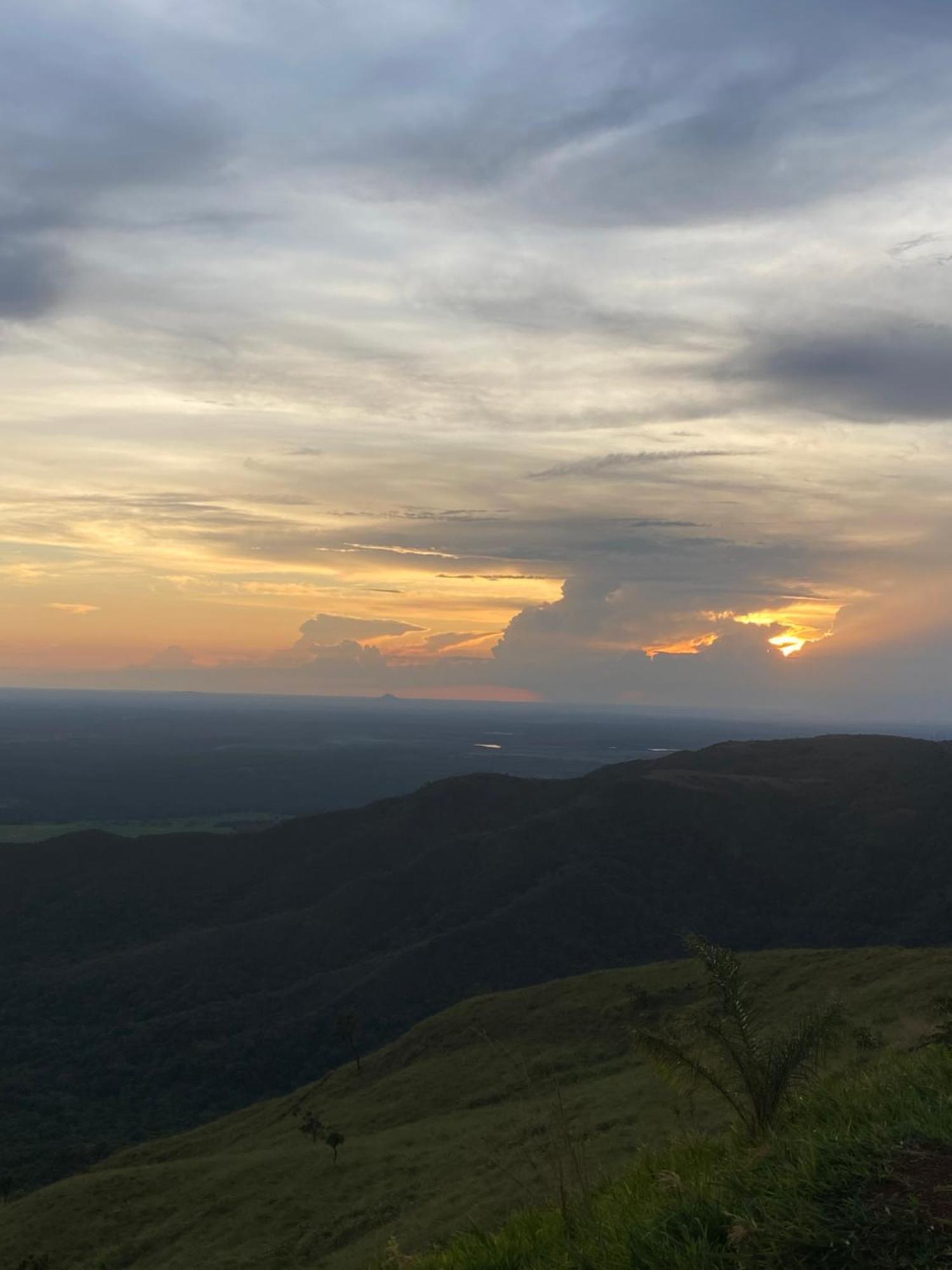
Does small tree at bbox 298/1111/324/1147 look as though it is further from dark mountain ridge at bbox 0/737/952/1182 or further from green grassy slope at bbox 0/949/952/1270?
dark mountain ridge at bbox 0/737/952/1182

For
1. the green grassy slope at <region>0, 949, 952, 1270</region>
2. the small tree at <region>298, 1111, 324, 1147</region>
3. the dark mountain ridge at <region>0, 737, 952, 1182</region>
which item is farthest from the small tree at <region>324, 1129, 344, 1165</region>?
the dark mountain ridge at <region>0, 737, 952, 1182</region>

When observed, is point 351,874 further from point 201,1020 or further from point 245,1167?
point 245,1167

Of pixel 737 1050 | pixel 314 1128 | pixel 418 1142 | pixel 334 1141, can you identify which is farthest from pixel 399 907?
pixel 737 1050

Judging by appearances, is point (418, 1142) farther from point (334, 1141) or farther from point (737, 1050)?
point (737, 1050)

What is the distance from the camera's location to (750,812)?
453 ft

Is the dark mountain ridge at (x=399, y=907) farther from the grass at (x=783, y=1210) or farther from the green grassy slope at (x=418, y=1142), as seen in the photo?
the grass at (x=783, y=1210)

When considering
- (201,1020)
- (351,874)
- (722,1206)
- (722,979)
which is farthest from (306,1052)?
(722,1206)

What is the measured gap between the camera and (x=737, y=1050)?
1334 cm

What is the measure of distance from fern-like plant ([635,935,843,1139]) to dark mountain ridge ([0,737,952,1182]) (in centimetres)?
6493

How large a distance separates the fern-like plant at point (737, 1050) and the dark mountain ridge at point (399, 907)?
6493 centimetres

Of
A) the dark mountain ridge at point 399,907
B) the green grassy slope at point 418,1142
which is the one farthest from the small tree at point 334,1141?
the dark mountain ridge at point 399,907

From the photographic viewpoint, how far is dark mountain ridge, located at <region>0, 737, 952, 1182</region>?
93500 millimetres

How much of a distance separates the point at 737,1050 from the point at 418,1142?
103ft

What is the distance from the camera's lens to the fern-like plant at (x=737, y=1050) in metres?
13.0
